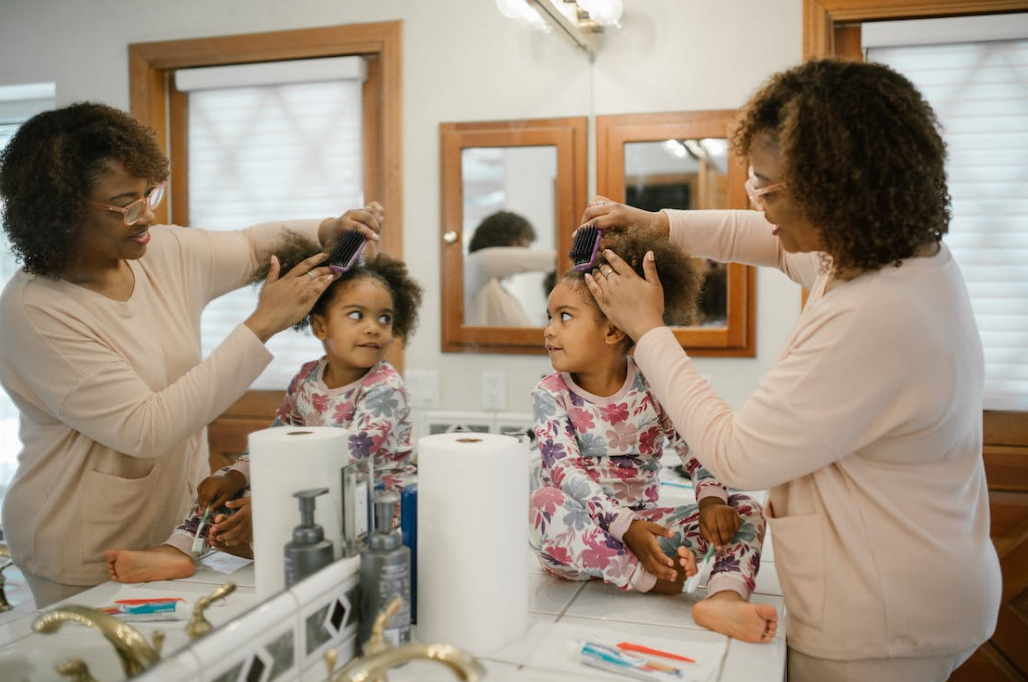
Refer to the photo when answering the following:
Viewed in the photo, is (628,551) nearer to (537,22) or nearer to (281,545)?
(281,545)

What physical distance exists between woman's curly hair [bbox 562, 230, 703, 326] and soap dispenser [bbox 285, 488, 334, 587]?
734 mm

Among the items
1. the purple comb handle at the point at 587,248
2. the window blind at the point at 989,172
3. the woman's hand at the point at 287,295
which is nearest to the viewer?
the woman's hand at the point at 287,295

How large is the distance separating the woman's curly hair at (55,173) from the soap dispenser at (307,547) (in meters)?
0.44

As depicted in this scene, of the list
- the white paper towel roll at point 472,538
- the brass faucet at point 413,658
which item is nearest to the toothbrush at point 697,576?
the white paper towel roll at point 472,538

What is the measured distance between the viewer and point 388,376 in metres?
1.54

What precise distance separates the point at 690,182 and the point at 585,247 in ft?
2.09

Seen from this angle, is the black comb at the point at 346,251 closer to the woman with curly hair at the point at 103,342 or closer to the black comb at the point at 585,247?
the woman with curly hair at the point at 103,342

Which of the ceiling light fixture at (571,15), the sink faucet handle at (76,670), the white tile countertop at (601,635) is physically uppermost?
the ceiling light fixture at (571,15)

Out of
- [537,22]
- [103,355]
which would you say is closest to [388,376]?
[103,355]

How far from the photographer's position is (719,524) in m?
1.47

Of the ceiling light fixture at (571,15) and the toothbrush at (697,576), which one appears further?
the ceiling light fixture at (571,15)

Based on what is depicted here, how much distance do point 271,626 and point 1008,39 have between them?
2.40 m

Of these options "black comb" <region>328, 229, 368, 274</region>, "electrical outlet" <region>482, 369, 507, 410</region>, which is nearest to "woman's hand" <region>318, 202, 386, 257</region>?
"black comb" <region>328, 229, 368, 274</region>

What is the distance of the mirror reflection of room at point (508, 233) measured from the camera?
163cm
